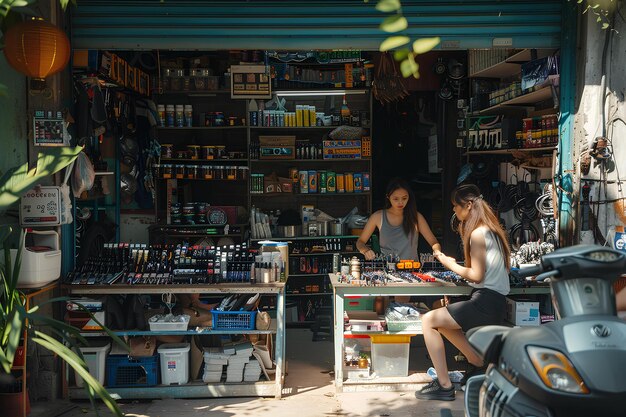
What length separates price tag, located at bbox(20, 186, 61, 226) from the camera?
579 centimetres

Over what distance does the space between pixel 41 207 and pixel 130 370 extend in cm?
161

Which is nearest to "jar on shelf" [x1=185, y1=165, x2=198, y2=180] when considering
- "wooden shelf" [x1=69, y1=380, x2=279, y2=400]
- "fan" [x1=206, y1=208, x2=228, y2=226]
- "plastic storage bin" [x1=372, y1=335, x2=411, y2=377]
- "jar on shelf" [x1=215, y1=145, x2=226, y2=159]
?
"jar on shelf" [x1=215, y1=145, x2=226, y2=159]

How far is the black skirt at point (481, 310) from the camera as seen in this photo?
5668 millimetres

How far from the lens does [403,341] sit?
20.5 feet

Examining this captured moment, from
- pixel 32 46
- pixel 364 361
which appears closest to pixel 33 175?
pixel 32 46

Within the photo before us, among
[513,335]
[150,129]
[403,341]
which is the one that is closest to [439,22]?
[403,341]

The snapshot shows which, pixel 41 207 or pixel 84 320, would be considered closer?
pixel 41 207

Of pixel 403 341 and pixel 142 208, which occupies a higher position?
pixel 142 208

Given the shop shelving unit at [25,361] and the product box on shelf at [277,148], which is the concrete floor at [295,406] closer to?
the shop shelving unit at [25,361]

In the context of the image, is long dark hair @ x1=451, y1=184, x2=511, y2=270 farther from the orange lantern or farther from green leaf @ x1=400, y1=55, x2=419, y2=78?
the orange lantern

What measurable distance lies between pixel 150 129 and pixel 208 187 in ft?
3.87

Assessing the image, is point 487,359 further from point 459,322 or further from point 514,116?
point 514,116

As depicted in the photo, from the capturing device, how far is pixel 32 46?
5254 millimetres

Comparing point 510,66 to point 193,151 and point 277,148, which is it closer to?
point 277,148
